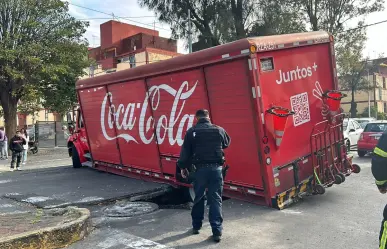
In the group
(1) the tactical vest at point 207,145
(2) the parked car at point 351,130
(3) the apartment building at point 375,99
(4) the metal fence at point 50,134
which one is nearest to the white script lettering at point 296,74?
(1) the tactical vest at point 207,145

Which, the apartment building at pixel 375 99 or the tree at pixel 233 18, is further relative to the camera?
the apartment building at pixel 375 99

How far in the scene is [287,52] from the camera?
680 cm

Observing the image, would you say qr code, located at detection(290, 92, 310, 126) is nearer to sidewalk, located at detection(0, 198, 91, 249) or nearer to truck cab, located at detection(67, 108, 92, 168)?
sidewalk, located at detection(0, 198, 91, 249)

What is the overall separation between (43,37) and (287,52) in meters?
17.5

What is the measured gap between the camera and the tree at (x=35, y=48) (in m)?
19.1

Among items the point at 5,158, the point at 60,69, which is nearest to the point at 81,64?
the point at 60,69

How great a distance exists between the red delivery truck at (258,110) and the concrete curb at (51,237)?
5.74 ft

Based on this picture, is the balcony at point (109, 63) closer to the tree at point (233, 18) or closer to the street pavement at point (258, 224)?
the tree at point (233, 18)

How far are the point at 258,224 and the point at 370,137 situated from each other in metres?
10.2

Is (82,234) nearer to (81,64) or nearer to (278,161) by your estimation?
(278,161)

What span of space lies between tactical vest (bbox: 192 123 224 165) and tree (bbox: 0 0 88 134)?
1596 centimetres

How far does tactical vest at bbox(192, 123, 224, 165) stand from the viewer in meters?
5.24

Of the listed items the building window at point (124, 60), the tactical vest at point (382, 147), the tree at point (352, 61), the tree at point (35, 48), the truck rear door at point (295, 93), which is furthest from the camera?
the building window at point (124, 60)

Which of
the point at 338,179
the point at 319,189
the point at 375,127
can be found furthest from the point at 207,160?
the point at 375,127
